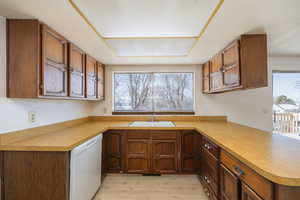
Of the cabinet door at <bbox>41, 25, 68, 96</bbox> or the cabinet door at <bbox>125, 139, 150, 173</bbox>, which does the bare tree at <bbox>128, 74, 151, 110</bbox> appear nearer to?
the cabinet door at <bbox>125, 139, 150, 173</bbox>

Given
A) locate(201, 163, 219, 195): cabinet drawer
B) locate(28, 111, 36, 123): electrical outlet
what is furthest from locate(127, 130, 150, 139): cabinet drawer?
locate(28, 111, 36, 123): electrical outlet

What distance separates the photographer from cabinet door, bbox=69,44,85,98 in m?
2.02

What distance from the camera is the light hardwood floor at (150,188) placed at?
2125 mm

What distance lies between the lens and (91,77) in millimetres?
2662

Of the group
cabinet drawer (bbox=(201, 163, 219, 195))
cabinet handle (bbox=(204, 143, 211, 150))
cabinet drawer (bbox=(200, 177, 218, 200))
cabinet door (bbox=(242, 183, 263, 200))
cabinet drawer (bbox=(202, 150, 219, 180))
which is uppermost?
cabinet handle (bbox=(204, 143, 211, 150))

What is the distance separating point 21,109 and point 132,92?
1975 mm

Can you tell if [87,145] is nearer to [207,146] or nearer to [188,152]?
[207,146]

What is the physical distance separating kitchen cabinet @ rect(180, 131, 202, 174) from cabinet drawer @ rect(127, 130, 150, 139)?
0.57m

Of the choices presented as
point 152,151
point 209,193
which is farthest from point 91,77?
point 209,193

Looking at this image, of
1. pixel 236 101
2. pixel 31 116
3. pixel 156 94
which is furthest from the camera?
pixel 156 94

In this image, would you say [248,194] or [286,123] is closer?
[248,194]

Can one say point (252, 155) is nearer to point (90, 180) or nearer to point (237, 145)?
point (237, 145)

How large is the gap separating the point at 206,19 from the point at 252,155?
1256 millimetres

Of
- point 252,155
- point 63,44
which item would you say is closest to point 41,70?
point 63,44
